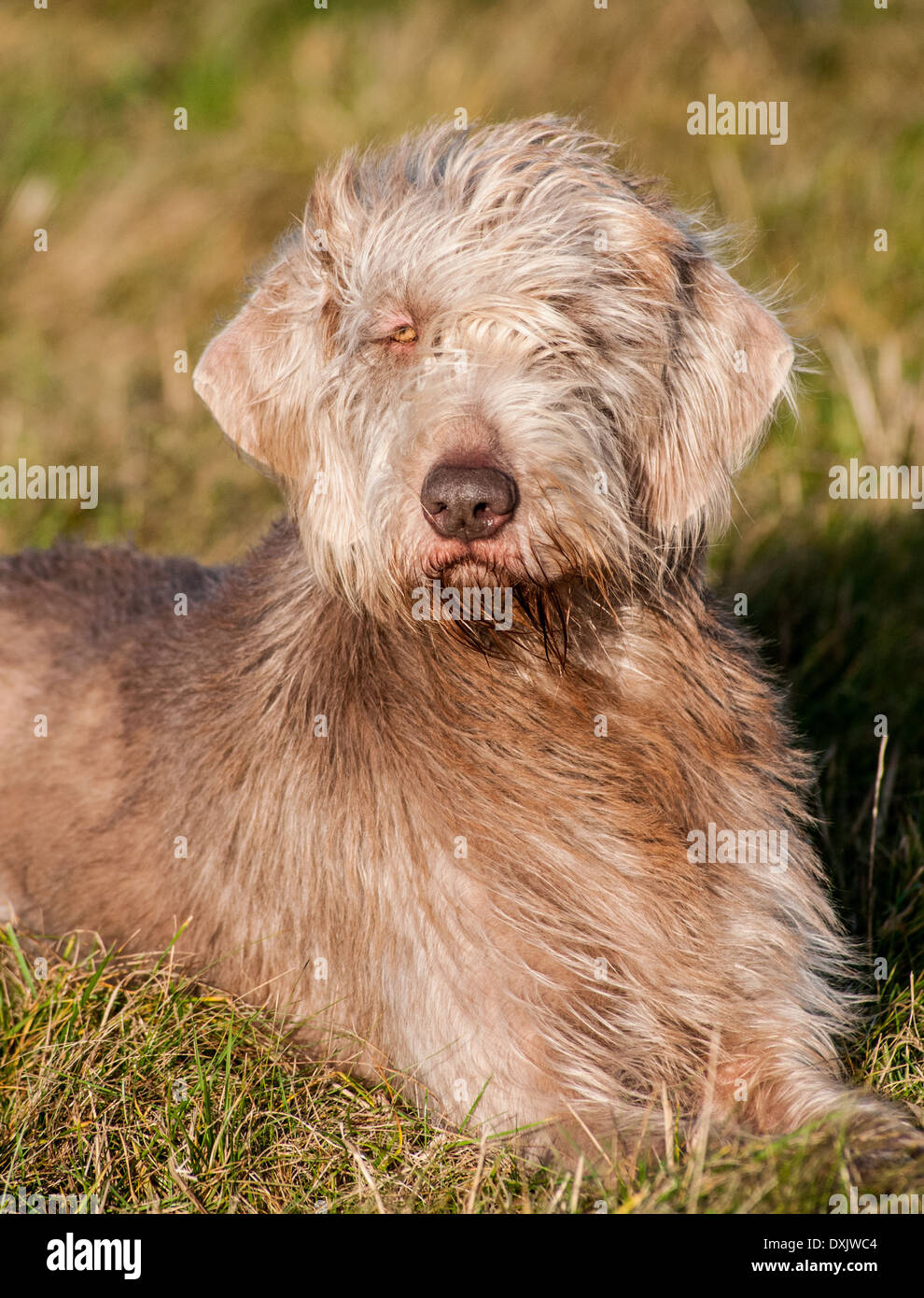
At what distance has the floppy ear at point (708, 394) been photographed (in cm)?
371

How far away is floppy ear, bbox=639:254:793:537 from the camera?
146 inches

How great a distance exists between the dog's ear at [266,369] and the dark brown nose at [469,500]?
2.26 feet

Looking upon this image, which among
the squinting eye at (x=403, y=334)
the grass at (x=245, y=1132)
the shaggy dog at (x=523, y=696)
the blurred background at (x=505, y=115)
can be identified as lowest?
the grass at (x=245, y=1132)

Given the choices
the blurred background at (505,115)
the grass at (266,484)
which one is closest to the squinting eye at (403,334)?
the grass at (266,484)

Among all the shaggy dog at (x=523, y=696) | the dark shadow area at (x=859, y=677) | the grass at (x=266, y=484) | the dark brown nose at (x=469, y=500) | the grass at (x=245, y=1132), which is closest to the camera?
the dark brown nose at (x=469, y=500)

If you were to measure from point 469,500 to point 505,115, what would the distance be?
7.18 metres

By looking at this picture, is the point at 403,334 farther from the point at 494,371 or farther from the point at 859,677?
the point at 859,677

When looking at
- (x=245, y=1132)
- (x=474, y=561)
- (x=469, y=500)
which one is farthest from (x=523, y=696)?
(x=245, y=1132)

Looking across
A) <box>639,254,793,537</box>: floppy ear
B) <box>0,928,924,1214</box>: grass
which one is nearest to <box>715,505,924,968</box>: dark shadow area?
<box>0,928,924,1214</box>: grass

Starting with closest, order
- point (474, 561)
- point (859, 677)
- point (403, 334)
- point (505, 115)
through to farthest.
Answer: point (474, 561)
point (403, 334)
point (859, 677)
point (505, 115)

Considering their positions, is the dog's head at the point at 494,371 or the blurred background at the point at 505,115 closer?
the dog's head at the point at 494,371

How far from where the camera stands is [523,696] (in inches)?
144

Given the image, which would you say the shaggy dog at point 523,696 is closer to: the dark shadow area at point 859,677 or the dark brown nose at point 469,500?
the dark brown nose at point 469,500

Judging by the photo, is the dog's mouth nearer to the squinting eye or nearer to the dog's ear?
the squinting eye
